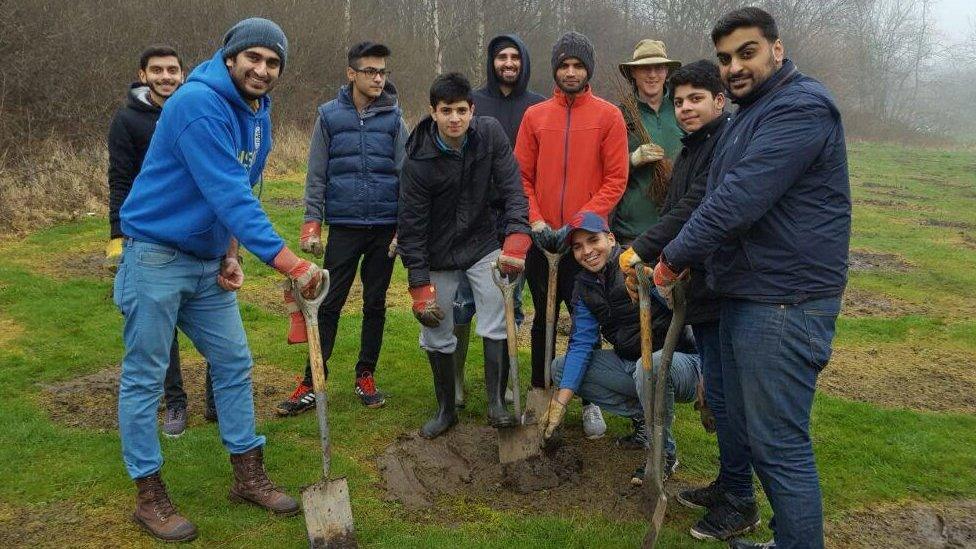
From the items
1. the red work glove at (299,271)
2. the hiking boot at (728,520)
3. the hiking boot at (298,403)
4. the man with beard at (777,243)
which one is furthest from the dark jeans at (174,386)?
the man with beard at (777,243)

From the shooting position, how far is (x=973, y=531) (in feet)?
12.8

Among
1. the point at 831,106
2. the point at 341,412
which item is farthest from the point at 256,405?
the point at 831,106

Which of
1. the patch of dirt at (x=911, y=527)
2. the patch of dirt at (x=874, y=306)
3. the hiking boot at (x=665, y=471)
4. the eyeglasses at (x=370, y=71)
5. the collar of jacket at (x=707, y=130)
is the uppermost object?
the eyeglasses at (x=370, y=71)

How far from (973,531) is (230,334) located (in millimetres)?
3908

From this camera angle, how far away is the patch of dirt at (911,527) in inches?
148

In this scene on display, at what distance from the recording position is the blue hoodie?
3.23m

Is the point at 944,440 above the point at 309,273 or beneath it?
beneath

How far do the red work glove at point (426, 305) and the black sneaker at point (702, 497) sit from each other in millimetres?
1671

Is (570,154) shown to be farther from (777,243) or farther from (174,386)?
(174,386)

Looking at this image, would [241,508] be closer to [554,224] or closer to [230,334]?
[230,334]

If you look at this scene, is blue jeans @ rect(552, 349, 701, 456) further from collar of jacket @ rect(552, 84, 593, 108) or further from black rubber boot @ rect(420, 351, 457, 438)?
collar of jacket @ rect(552, 84, 593, 108)

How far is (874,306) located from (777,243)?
673 cm

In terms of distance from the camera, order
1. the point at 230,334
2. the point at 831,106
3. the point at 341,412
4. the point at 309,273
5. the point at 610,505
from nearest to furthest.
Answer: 1. the point at 831,106
2. the point at 309,273
3. the point at 230,334
4. the point at 610,505
5. the point at 341,412

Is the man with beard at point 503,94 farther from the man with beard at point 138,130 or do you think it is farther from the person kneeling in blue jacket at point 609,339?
the man with beard at point 138,130
